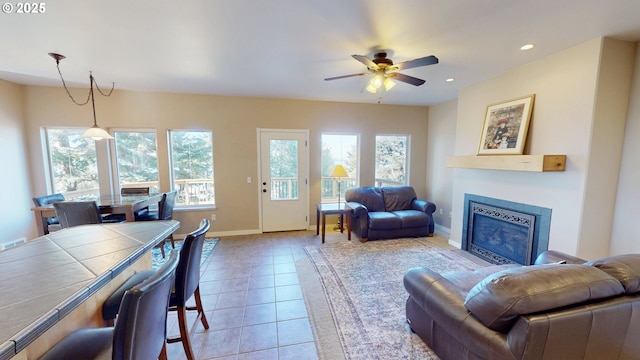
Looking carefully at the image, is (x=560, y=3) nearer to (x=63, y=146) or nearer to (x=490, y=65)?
(x=490, y=65)

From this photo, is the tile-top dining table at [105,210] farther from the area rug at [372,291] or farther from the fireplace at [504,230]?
the fireplace at [504,230]

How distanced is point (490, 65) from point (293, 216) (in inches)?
156

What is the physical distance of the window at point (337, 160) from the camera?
16.7 ft

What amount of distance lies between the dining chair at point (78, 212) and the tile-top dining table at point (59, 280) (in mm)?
1261

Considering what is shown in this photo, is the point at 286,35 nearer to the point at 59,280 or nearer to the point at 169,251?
the point at 59,280

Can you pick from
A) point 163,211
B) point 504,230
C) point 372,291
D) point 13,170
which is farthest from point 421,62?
point 13,170

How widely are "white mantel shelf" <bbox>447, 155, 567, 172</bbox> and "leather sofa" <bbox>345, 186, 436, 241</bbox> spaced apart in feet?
3.80

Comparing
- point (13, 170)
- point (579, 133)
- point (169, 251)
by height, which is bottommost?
point (169, 251)

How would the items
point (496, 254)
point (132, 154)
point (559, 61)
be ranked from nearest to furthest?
point (559, 61)
point (496, 254)
point (132, 154)

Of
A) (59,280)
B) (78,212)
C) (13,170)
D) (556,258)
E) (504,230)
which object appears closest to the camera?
(59,280)

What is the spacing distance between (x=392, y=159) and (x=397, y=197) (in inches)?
38.8

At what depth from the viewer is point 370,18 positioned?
200 centimetres

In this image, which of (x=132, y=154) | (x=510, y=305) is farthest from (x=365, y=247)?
(x=132, y=154)

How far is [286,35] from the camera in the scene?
229cm
